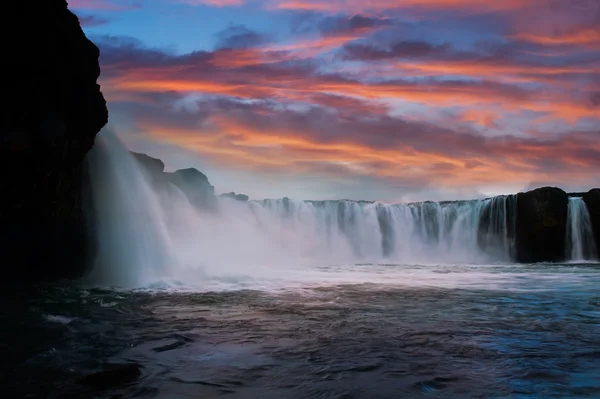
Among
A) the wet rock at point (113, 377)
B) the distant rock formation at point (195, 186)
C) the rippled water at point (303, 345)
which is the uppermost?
the distant rock formation at point (195, 186)

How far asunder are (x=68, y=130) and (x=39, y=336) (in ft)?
27.2

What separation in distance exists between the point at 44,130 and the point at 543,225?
3543 centimetres

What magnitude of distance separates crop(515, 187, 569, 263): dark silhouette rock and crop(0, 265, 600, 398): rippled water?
26153mm

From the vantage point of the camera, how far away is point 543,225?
3828cm

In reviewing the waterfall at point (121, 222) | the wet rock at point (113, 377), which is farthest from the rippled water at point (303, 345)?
the waterfall at point (121, 222)

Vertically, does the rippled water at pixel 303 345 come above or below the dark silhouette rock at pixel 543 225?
below

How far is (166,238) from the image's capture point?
69.8ft

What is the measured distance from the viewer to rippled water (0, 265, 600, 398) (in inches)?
228

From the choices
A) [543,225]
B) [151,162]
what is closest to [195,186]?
[151,162]

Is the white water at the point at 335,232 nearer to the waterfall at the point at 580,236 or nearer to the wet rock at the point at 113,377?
the waterfall at the point at 580,236

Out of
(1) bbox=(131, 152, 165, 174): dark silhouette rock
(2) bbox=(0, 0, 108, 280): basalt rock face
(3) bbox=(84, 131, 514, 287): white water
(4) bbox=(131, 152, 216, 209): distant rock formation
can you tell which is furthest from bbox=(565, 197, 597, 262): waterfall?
(2) bbox=(0, 0, 108, 280): basalt rock face

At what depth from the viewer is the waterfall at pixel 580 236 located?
38.1m

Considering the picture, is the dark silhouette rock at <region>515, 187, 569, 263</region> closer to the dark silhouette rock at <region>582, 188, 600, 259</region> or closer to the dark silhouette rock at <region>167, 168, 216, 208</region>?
the dark silhouette rock at <region>582, 188, 600, 259</region>

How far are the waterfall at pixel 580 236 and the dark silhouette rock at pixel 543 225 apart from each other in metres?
0.48
